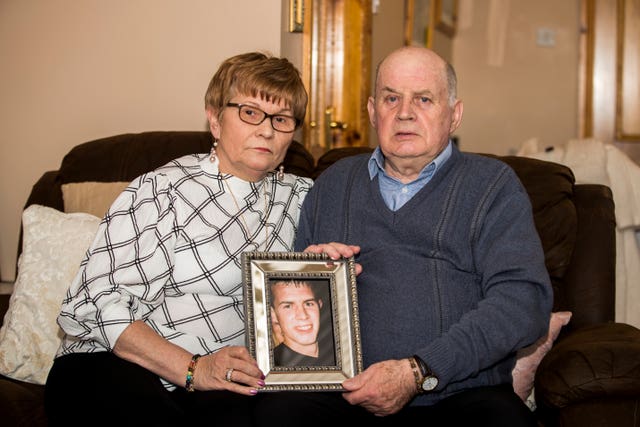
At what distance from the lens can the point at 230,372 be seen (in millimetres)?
1551

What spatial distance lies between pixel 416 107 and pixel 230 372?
2.54ft

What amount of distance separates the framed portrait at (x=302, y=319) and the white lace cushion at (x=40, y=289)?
70 centimetres

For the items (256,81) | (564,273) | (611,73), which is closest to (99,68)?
(256,81)

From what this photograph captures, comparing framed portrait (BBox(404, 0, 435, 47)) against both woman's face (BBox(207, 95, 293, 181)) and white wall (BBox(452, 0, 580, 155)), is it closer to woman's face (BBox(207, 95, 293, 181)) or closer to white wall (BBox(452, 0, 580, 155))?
white wall (BBox(452, 0, 580, 155))

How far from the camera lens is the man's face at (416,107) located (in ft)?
5.88

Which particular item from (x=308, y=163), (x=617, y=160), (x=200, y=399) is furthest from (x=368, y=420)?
(x=617, y=160)

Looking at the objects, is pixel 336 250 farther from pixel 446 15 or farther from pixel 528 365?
pixel 446 15

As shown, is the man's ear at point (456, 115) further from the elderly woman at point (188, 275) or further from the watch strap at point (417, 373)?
the watch strap at point (417, 373)

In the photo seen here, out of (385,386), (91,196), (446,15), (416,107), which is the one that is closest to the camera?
(385,386)

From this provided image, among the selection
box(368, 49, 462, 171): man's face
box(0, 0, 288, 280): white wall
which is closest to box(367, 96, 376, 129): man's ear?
box(368, 49, 462, 171): man's face

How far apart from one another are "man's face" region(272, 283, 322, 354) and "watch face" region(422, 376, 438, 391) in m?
0.25

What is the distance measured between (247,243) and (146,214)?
0.82 ft

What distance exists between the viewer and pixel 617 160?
252 centimetres

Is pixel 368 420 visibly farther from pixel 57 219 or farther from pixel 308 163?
pixel 57 219
